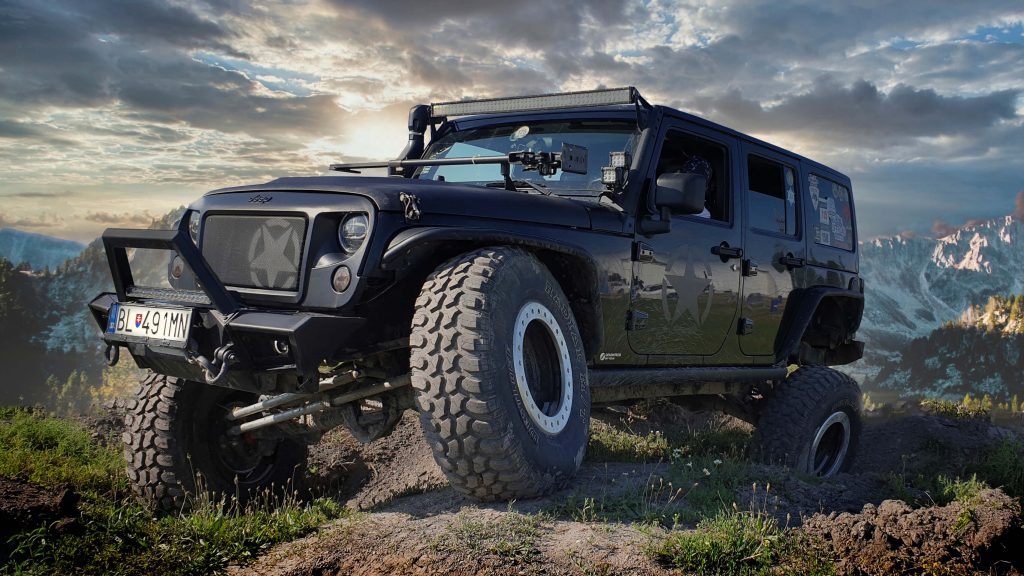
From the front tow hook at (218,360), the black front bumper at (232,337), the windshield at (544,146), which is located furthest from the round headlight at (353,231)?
the windshield at (544,146)

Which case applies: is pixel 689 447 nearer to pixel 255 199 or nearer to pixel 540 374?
pixel 540 374

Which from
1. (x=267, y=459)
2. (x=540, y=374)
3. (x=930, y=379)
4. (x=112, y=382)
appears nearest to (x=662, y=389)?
(x=540, y=374)

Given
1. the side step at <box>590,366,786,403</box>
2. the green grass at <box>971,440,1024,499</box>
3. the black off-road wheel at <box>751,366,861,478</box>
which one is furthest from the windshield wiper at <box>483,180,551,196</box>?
the green grass at <box>971,440,1024,499</box>

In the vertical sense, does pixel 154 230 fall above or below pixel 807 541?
above

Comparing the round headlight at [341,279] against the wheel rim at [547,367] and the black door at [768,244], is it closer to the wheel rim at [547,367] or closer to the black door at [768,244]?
the wheel rim at [547,367]

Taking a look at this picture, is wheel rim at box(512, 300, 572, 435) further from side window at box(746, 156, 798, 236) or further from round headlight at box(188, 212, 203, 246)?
side window at box(746, 156, 798, 236)

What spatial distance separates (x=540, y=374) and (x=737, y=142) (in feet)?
8.76

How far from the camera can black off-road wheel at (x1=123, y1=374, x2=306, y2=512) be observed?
14.9ft

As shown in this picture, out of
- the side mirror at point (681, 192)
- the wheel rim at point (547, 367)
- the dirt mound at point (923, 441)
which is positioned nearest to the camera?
the wheel rim at point (547, 367)

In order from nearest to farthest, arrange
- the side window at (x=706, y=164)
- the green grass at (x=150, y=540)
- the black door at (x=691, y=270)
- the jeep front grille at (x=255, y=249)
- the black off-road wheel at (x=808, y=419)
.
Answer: the green grass at (x=150, y=540)
the jeep front grille at (x=255, y=249)
the black door at (x=691, y=270)
the side window at (x=706, y=164)
the black off-road wheel at (x=808, y=419)

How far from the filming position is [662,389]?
5.42m

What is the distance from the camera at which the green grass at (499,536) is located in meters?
3.10

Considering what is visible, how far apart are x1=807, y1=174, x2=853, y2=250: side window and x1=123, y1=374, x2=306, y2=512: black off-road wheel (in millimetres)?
4694

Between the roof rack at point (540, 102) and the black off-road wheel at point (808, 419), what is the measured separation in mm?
2742
